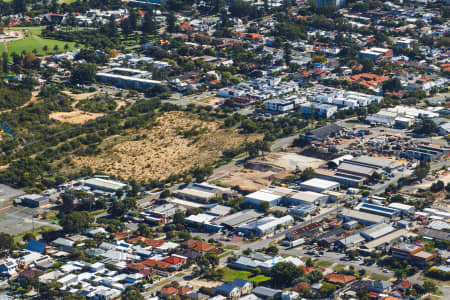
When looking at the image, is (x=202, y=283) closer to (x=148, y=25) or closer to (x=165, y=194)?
(x=165, y=194)

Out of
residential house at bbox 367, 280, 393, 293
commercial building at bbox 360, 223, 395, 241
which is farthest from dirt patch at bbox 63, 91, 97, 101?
residential house at bbox 367, 280, 393, 293

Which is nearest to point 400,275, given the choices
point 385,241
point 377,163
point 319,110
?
point 385,241

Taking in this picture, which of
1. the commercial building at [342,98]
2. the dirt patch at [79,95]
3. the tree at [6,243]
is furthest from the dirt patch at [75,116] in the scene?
the tree at [6,243]

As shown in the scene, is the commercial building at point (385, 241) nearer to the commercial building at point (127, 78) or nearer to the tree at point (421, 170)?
the tree at point (421, 170)

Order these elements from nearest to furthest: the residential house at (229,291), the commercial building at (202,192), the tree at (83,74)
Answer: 1. the residential house at (229,291)
2. the commercial building at (202,192)
3. the tree at (83,74)

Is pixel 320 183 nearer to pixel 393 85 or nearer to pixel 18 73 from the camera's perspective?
pixel 393 85

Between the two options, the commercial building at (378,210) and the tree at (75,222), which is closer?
the tree at (75,222)
